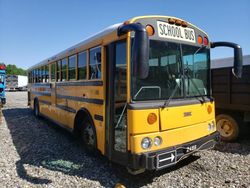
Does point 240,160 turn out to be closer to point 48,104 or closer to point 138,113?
point 138,113

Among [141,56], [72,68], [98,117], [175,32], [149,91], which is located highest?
[175,32]

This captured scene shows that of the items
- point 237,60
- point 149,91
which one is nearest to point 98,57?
point 149,91

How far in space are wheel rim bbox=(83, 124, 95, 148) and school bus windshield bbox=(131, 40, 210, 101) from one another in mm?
1772

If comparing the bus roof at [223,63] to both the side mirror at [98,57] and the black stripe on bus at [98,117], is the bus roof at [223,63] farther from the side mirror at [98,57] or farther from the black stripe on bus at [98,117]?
the black stripe on bus at [98,117]

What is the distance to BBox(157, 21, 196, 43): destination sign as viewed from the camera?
390 cm

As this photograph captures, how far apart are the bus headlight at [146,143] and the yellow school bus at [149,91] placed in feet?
0.05

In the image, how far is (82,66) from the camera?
530cm

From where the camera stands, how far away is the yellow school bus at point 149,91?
138 inches

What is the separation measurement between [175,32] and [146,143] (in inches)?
73.6

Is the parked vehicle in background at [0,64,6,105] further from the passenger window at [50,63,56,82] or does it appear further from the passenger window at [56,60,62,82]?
the passenger window at [56,60,62,82]

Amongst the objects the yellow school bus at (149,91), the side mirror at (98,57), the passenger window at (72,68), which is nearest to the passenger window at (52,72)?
the passenger window at (72,68)

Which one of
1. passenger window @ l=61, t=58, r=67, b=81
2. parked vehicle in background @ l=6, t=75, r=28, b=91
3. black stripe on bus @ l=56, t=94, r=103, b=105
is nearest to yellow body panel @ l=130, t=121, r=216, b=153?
black stripe on bus @ l=56, t=94, r=103, b=105

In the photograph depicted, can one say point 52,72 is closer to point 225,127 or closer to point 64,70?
point 64,70

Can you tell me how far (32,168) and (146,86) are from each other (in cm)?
268
